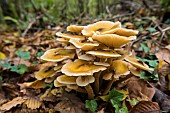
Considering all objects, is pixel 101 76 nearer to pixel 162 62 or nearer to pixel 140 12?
pixel 162 62

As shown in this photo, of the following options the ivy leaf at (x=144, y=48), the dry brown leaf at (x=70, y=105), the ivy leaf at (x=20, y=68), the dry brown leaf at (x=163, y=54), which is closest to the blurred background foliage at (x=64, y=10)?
the ivy leaf at (x=144, y=48)

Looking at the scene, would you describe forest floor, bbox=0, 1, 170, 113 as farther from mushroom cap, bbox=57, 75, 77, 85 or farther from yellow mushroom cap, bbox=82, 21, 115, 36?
yellow mushroom cap, bbox=82, 21, 115, 36

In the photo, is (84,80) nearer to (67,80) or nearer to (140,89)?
(67,80)

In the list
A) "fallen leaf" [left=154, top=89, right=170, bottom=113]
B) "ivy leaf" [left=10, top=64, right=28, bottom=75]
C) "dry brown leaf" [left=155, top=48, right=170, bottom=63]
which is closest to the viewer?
"fallen leaf" [left=154, top=89, right=170, bottom=113]

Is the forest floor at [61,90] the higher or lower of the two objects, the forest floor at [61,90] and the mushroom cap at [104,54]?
the lower

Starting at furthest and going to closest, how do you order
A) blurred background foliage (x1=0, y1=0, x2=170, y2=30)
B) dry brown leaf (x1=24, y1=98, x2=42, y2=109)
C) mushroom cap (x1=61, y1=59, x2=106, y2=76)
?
1. blurred background foliage (x1=0, y1=0, x2=170, y2=30)
2. dry brown leaf (x1=24, y1=98, x2=42, y2=109)
3. mushroom cap (x1=61, y1=59, x2=106, y2=76)

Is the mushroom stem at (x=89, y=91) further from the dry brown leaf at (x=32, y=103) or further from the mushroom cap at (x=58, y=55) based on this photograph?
the dry brown leaf at (x=32, y=103)

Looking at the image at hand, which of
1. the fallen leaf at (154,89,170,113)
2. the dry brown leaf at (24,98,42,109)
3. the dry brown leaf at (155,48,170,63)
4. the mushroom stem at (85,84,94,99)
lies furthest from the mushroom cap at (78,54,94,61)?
the dry brown leaf at (155,48,170,63)
